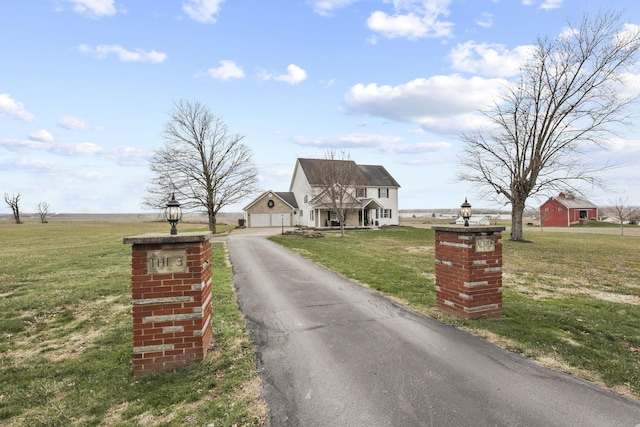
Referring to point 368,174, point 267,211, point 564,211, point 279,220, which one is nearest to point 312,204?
point 279,220

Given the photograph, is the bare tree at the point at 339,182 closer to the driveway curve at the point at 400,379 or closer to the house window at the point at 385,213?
the house window at the point at 385,213

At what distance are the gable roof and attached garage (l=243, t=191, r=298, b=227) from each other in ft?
19.1

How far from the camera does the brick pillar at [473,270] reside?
19.6ft

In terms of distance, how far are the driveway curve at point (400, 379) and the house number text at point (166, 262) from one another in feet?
5.83

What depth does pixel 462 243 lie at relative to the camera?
19.8 ft

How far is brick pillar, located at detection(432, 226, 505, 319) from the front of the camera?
5980 mm

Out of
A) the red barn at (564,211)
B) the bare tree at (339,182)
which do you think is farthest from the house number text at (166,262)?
the red barn at (564,211)

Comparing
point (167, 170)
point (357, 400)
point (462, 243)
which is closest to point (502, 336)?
point (462, 243)

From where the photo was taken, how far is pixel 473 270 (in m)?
6.00

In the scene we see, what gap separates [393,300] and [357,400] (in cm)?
417

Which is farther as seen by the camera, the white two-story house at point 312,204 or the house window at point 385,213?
the house window at point 385,213

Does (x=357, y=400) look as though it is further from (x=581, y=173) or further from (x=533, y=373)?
(x=581, y=173)

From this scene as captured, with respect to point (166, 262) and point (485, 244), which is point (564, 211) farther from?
point (166, 262)

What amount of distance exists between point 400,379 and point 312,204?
1330 inches
